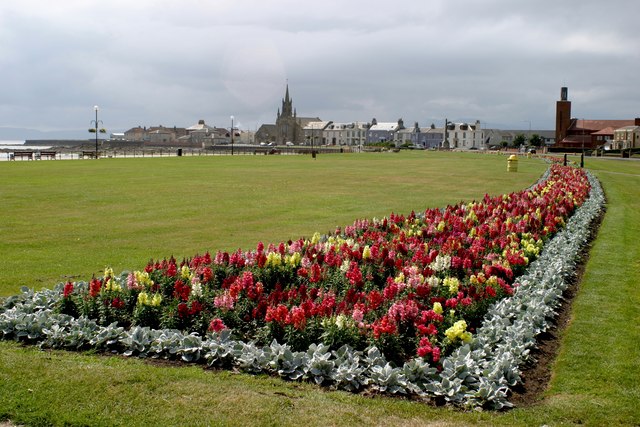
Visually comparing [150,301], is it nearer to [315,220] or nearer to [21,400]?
[21,400]

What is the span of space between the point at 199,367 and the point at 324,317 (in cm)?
144

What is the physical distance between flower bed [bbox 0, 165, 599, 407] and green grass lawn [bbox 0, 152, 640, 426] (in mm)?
279

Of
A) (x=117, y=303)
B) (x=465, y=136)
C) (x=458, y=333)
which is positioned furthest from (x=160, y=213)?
(x=465, y=136)

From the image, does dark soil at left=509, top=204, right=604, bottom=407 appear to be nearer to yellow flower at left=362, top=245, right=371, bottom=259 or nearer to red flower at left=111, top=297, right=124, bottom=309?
yellow flower at left=362, top=245, right=371, bottom=259

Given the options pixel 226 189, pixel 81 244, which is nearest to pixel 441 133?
pixel 226 189

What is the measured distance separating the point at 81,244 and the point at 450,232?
762cm

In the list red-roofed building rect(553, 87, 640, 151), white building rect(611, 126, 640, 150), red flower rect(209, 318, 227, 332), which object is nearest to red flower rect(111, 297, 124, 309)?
red flower rect(209, 318, 227, 332)

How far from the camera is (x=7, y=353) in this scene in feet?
20.5

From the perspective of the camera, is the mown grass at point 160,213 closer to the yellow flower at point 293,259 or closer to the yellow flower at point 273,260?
the yellow flower at point 273,260

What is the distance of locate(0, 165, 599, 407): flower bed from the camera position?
5.90m

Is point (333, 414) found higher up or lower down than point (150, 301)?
lower down

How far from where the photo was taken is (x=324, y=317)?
6664mm

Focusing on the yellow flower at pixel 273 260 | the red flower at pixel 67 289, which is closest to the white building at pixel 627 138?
the yellow flower at pixel 273 260

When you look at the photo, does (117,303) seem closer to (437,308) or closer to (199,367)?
(199,367)
